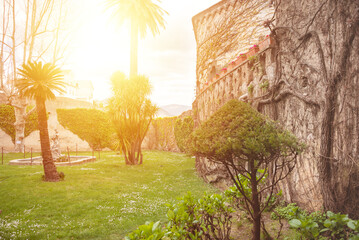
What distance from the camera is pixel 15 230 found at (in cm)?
445

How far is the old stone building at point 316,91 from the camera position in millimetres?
3395

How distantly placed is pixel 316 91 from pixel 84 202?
6.48 m

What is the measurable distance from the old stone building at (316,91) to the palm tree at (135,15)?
1626cm

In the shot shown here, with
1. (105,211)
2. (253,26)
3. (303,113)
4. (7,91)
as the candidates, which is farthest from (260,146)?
(7,91)

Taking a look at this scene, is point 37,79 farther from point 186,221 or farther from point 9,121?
point 9,121

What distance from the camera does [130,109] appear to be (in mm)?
14273

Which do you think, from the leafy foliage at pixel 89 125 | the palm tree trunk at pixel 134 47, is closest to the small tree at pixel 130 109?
the palm tree trunk at pixel 134 47

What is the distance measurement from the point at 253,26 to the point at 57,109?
2045 cm

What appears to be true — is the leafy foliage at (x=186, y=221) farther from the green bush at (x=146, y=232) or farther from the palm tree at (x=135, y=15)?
the palm tree at (x=135, y=15)

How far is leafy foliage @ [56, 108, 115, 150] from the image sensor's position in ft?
73.5

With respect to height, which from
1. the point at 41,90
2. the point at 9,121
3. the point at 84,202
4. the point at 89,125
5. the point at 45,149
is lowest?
the point at 84,202

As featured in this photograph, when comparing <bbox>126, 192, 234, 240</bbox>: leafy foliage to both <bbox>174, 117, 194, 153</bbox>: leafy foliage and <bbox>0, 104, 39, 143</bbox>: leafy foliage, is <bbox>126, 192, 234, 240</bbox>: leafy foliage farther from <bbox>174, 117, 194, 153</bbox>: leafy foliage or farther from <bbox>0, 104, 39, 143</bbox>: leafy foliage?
<bbox>0, 104, 39, 143</bbox>: leafy foliage

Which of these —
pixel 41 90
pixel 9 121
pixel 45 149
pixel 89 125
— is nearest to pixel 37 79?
pixel 41 90

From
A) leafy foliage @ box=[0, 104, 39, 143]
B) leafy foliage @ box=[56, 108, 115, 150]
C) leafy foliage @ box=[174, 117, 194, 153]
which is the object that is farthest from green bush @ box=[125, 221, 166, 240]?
leafy foliage @ box=[0, 104, 39, 143]
